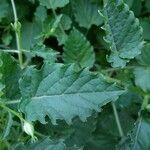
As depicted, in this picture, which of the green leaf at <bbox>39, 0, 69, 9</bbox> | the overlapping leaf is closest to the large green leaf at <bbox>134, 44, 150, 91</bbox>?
the green leaf at <bbox>39, 0, 69, 9</bbox>

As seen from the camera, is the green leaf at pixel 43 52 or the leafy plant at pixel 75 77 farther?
the green leaf at pixel 43 52

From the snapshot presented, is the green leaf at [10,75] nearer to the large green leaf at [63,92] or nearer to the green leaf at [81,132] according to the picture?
the large green leaf at [63,92]

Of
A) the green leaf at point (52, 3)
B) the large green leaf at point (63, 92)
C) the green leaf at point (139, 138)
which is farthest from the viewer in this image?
the green leaf at point (52, 3)

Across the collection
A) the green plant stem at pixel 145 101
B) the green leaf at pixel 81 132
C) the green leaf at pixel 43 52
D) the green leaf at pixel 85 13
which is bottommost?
the green leaf at pixel 81 132

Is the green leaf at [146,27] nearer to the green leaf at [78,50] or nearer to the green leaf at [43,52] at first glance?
the green leaf at [78,50]

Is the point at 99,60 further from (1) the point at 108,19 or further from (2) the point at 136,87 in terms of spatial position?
(1) the point at 108,19

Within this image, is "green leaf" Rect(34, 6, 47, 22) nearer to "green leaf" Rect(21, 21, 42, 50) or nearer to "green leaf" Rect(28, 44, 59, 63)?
"green leaf" Rect(21, 21, 42, 50)

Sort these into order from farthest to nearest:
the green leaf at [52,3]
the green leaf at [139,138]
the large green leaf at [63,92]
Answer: the green leaf at [52,3] < the green leaf at [139,138] < the large green leaf at [63,92]

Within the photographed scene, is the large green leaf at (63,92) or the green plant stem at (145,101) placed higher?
the large green leaf at (63,92)

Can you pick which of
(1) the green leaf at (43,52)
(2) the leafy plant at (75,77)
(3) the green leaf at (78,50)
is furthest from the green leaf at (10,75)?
(3) the green leaf at (78,50)
